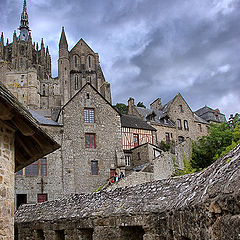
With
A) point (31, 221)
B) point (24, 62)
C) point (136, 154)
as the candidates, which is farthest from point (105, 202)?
point (24, 62)

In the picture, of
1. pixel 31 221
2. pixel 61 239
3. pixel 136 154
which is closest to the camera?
pixel 61 239

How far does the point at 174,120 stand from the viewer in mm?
40000

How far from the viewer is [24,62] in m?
94.4

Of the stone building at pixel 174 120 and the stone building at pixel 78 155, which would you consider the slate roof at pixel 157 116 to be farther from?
the stone building at pixel 78 155

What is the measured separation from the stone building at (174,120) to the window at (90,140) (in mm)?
12343

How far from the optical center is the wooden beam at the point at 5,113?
568 cm

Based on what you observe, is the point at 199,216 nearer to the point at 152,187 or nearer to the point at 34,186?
the point at 152,187

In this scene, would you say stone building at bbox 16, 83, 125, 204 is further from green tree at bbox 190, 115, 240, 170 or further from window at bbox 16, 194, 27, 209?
green tree at bbox 190, 115, 240, 170

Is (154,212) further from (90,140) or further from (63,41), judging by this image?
(63,41)

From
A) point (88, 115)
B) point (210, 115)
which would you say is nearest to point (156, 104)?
point (210, 115)

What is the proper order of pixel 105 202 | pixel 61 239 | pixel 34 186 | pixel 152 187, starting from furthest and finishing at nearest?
1. pixel 34 186
2. pixel 61 239
3. pixel 105 202
4. pixel 152 187

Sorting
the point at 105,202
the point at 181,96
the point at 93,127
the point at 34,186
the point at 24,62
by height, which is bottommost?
the point at 105,202

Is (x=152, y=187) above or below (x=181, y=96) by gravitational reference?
below

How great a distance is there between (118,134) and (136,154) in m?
2.77
